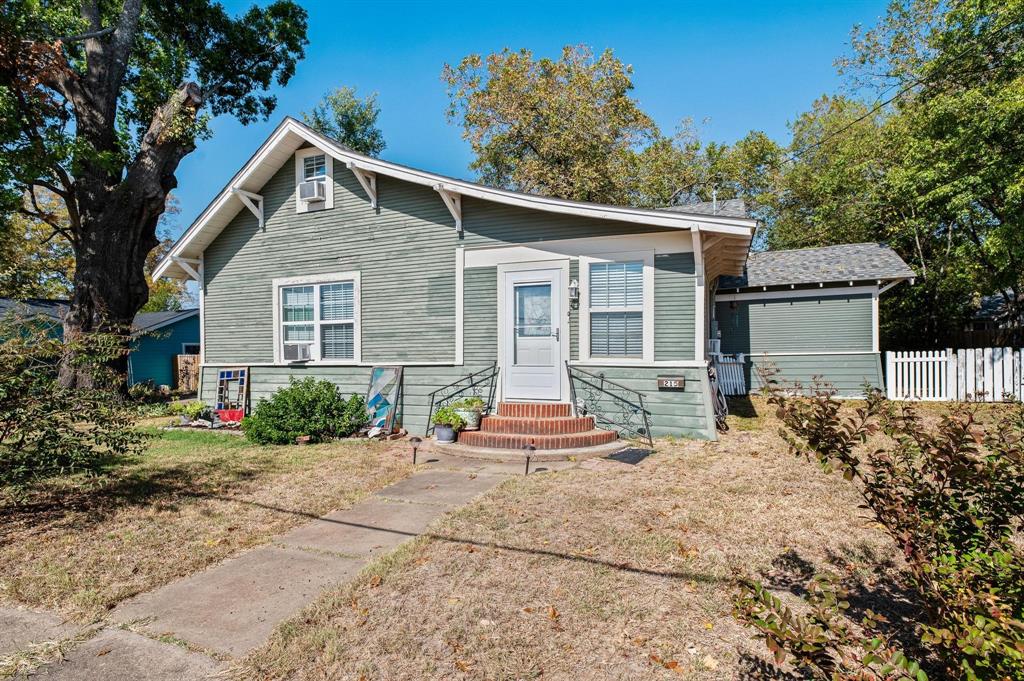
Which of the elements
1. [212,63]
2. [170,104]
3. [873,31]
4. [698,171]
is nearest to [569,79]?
[698,171]

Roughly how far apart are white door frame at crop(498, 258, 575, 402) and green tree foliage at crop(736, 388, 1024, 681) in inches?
251

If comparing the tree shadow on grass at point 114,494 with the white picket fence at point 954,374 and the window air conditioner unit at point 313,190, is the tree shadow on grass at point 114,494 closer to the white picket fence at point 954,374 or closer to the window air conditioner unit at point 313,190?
the window air conditioner unit at point 313,190

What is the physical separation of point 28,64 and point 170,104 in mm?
3266

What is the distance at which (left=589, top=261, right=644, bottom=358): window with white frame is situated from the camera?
351 inches

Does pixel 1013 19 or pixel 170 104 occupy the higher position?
pixel 1013 19

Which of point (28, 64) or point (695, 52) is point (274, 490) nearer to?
point (28, 64)

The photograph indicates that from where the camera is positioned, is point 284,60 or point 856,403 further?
point 284,60

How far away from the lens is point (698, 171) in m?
28.8

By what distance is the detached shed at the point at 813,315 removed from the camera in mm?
13641

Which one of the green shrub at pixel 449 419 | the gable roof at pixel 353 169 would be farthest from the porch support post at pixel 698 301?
the green shrub at pixel 449 419

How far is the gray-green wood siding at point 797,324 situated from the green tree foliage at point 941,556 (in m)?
12.7

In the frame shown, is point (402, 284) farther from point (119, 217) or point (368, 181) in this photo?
point (119, 217)

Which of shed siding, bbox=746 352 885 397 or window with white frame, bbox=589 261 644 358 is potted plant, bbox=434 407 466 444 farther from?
shed siding, bbox=746 352 885 397

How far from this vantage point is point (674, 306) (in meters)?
8.68
